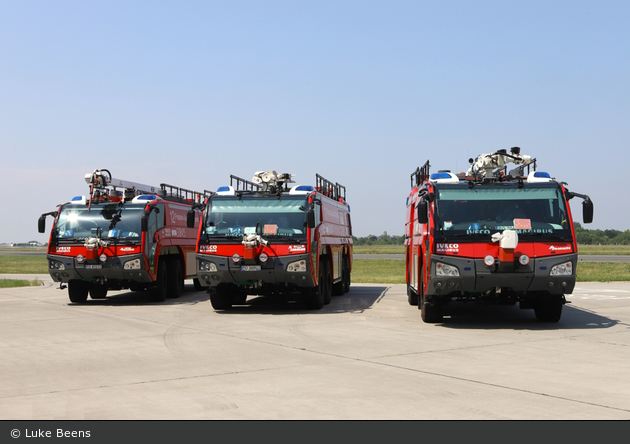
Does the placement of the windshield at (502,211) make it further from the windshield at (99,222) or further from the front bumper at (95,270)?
the windshield at (99,222)

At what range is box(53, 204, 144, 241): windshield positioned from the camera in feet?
57.3

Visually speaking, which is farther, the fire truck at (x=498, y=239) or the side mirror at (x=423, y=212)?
the side mirror at (x=423, y=212)

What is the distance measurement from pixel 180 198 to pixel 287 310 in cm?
759

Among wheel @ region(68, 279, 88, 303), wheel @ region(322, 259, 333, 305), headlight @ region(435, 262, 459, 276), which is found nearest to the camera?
headlight @ region(435, 262, 459, 276)

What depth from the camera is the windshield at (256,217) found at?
15.0 m

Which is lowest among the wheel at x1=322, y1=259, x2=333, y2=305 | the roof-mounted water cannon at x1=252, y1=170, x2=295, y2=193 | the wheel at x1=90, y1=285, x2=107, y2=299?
the wheel at x1=90, y1=285, x2=107, y2=299

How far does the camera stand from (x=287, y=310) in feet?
53.3

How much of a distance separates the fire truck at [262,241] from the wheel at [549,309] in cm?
473

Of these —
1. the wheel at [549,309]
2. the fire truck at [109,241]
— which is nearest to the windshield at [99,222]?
the fire truck at [109,241]

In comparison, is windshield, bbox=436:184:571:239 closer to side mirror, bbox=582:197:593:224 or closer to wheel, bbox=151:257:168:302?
side mirror, bbox=582:197:593:224

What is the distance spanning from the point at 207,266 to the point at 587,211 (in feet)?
25.3

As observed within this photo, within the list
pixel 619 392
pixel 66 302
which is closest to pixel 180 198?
pixel 66 302

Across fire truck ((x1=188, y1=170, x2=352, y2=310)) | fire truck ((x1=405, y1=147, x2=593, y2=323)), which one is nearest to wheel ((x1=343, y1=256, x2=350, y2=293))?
fire truck ((x1=188, y1=170, x2=352, y2=310))

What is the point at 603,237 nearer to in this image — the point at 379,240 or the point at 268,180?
the point at 379,240
